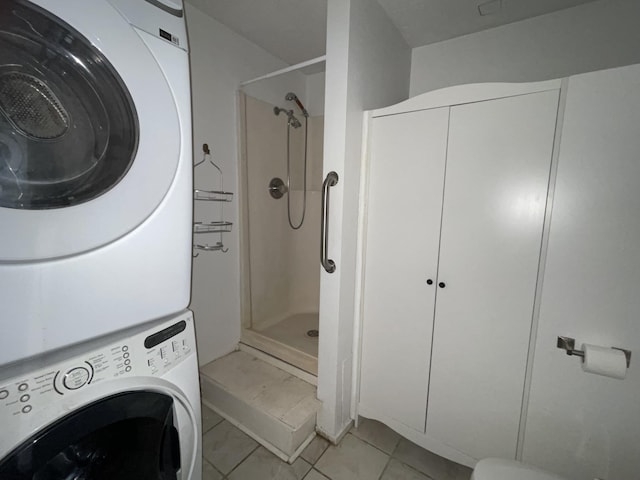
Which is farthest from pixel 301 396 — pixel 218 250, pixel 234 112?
pixel 234 112

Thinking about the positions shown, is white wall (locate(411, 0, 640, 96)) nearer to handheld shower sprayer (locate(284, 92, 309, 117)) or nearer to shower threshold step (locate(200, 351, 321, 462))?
handheld shower sprayer (locate(284, 92, 309, 117))

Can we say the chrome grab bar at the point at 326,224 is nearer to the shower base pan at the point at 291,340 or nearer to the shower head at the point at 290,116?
the shower base pan at the point at 291,340

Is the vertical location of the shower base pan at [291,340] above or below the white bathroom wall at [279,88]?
below

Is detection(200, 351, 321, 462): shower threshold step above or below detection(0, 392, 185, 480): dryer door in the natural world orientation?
below

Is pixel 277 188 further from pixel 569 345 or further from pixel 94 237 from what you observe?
pixel 569 345

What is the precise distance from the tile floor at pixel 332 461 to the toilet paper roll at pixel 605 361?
80cm

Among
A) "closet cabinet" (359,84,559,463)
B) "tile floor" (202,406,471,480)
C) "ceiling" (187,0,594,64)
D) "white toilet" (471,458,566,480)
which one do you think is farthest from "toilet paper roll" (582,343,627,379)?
"ceiling" (187,0,594,64)

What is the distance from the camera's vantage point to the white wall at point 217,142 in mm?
1554

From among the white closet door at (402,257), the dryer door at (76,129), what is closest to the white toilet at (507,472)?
the white closet door at (402,257)

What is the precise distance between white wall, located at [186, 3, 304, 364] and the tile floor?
565mm

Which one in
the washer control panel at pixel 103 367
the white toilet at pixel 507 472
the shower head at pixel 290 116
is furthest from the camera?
the shower head at pixel 290 116

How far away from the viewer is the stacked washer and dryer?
0.43 metres

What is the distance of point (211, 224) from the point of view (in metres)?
1.61

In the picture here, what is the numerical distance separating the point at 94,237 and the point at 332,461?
144cm
